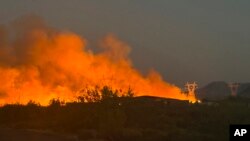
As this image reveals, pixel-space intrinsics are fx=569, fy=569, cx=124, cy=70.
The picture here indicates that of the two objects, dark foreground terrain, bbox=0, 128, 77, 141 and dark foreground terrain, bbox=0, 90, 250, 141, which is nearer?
dark foreground terrain, bbox=0, 128, 77, 141

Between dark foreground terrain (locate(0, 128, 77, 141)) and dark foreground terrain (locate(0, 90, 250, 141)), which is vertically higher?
dark foreground terrain (locate(0, 90, 250, 141))

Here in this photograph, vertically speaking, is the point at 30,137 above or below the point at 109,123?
below

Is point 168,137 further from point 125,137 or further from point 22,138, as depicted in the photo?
point 22,138

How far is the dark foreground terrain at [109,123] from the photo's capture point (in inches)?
1457

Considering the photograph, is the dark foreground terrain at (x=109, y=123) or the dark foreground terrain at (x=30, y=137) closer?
the dark foreground terrain at (x=30, y=137)

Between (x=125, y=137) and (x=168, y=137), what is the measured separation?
9.24 ft

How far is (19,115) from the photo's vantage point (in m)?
58.8

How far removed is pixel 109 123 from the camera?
39.8 metres

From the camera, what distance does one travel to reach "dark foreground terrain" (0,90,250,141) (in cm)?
3700

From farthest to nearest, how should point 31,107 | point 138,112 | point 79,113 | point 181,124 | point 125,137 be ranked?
point 31,107
point 138,112
point 181,124
point 79,113
point 125,137

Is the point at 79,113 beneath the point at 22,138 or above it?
above

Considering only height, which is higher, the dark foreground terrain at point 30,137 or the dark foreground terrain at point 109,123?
the dark foreground terrain at point 109,123

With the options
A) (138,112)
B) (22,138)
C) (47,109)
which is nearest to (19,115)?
(47,109)

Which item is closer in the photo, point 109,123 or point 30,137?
point 30,137
